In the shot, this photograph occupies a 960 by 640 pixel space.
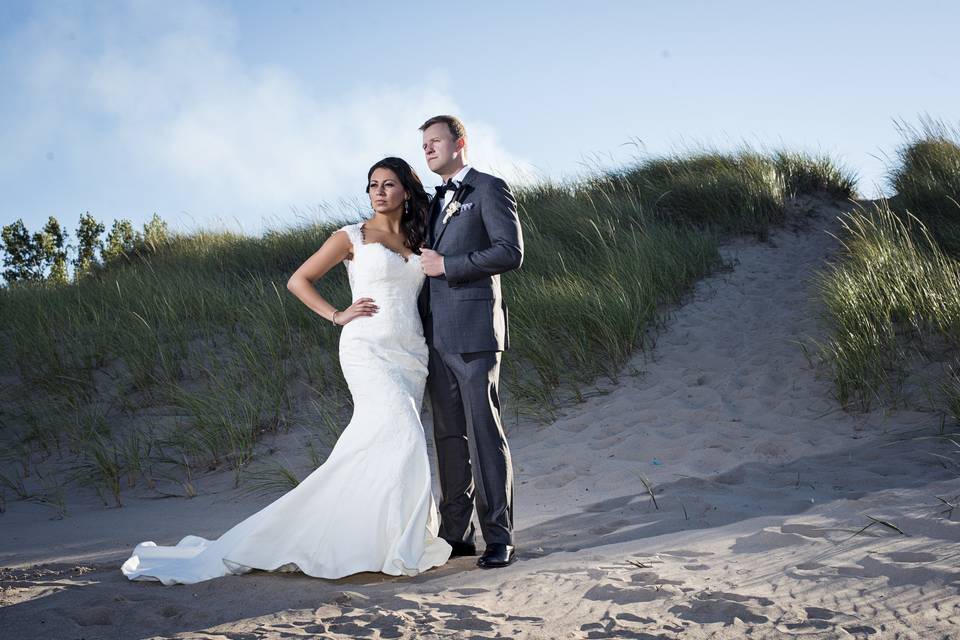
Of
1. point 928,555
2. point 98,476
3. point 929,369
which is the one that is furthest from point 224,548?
point 929,369

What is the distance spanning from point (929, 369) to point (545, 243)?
471 cm

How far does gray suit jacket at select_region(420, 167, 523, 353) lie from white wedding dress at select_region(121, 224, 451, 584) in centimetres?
20

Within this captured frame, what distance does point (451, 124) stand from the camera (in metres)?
4.21

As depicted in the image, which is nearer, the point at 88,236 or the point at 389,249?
the point at 389,249

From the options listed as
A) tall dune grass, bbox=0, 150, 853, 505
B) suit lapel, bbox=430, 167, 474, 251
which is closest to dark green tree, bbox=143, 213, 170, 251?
tall dune grass, bbox=0, 150, 853, 505

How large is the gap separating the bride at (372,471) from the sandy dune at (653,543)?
0.12m

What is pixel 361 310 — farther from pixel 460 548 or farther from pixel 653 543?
pixel 653 543

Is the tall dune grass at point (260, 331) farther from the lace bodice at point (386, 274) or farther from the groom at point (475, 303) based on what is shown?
the groom at point (475, 303)

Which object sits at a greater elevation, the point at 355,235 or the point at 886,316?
the point at 355,235

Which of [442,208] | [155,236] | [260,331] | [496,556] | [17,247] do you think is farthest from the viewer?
[17,247]

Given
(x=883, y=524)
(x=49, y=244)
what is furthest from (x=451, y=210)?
(x=49, y=244)

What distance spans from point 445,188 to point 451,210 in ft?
0.45

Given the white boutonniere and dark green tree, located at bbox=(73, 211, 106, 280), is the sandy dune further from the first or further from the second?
dark green tree, located at bbox=(73, 211, 106, 280)

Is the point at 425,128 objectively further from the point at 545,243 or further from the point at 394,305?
the point at 545,243
